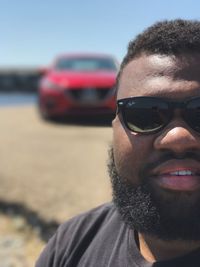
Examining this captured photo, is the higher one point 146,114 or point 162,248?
point 146,114

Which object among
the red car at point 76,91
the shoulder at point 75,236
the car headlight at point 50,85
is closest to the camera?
the shoulder at point 75,236

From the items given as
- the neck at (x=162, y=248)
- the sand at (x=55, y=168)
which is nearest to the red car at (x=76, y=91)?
the sand at (x=55, y=168)

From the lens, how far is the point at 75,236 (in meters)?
2.11

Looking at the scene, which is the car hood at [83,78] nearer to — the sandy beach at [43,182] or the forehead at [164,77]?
the sandy beach at [43,182]

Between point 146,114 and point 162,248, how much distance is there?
47cm

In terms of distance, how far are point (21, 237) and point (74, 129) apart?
4692mm

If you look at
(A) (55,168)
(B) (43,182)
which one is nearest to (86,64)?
(A) (55,168)

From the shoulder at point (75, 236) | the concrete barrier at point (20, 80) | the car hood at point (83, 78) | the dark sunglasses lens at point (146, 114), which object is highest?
the dark sunglasses lens at point (146, 114)

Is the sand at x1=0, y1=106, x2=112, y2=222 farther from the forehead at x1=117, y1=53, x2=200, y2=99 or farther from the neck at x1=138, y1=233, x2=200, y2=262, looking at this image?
the neck at x1=138, y1=233, x2=200, y2=262

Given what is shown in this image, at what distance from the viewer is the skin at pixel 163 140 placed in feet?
5.79

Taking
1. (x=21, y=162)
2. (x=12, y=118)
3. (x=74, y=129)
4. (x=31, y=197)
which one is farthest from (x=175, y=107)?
(x=12, y=118)

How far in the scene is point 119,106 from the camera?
2021 mm

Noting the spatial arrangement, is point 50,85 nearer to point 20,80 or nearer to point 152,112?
point 152,112

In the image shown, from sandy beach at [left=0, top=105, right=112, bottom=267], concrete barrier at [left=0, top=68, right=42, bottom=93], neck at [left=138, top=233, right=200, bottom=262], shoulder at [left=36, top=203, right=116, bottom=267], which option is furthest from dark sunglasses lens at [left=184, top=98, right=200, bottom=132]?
concrete barrier at [left=0, top=68, right=42, bottom=93]
